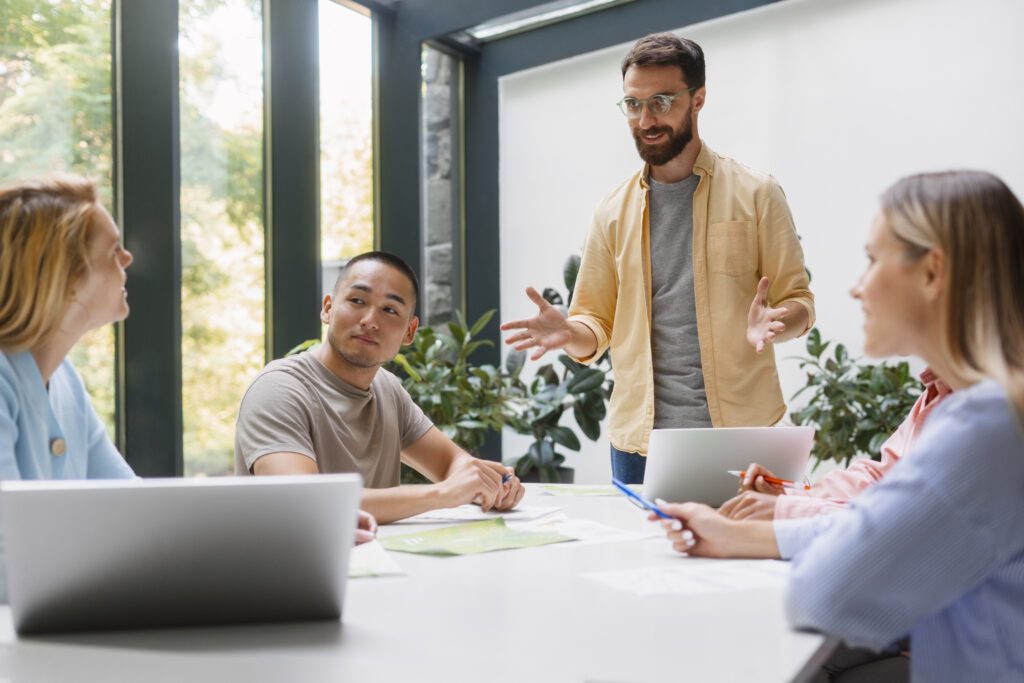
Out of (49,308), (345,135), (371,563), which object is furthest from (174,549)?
(345,135)

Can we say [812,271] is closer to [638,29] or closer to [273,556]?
[638,29]

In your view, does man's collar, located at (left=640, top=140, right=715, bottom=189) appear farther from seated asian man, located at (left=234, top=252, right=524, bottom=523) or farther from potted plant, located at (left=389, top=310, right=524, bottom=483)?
potted plant, located at (left=389, top=310, right=524, bottom=483)

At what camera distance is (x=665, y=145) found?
2498 mm

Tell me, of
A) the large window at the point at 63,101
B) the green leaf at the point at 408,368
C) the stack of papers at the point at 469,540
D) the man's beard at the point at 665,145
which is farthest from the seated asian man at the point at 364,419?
the large window at the point at 63,101

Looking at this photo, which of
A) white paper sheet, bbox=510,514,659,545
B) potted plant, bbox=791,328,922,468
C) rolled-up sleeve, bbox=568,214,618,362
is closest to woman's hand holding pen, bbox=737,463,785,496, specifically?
white paper sheet, bbox=510,514,659,545

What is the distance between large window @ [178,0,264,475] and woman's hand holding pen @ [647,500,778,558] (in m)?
2.69

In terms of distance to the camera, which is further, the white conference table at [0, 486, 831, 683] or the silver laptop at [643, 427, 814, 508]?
the silver laptop at [643, 427, 814, 508]

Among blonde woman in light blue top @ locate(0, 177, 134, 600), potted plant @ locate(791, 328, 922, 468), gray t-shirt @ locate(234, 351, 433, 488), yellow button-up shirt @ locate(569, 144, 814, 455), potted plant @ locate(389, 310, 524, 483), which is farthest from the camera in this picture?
potted plant @ locate(389, 310, 524, 483)

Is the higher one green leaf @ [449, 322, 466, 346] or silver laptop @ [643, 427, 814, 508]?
green leaf @ [449, 322, 466, 346]

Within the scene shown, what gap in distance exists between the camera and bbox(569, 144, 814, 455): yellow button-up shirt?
240 cm

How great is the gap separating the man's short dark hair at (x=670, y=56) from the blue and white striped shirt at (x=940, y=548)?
5.59ft

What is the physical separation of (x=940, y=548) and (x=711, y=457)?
0.85 meters

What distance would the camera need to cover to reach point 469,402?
3.76m

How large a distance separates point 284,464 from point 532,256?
10.7 ft
